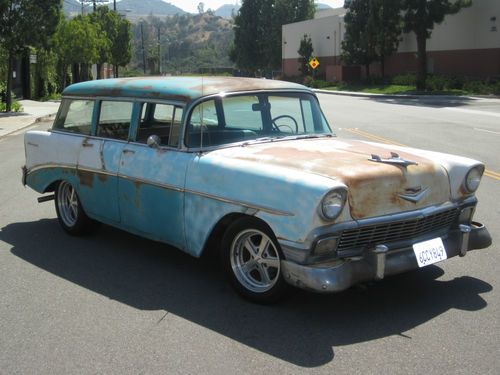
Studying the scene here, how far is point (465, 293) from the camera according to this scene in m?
4.94

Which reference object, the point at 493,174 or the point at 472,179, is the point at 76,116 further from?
the point at 493,174

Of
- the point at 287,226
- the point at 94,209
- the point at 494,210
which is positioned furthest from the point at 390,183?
the point at 494,210

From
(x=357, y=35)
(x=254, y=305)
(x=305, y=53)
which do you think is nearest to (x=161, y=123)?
(x=254, y=305)

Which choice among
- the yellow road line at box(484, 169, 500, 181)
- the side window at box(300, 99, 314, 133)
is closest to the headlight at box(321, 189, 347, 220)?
the side window at box(300, 99, 314, 133)

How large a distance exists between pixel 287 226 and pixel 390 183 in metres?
0.80

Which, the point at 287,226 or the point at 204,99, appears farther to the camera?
the point at 204,99

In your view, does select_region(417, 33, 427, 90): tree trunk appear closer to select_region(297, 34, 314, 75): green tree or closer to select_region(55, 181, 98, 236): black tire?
select_region(297, 34, 314, 75): green tree

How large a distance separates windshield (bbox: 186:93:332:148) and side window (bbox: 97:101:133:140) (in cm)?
93

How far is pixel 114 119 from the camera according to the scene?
6238mm

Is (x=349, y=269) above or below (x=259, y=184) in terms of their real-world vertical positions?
below

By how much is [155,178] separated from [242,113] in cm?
96

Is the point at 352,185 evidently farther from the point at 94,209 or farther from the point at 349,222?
the point at 94,209

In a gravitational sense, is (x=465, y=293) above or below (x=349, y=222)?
below

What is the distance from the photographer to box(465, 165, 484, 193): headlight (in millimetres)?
5078
